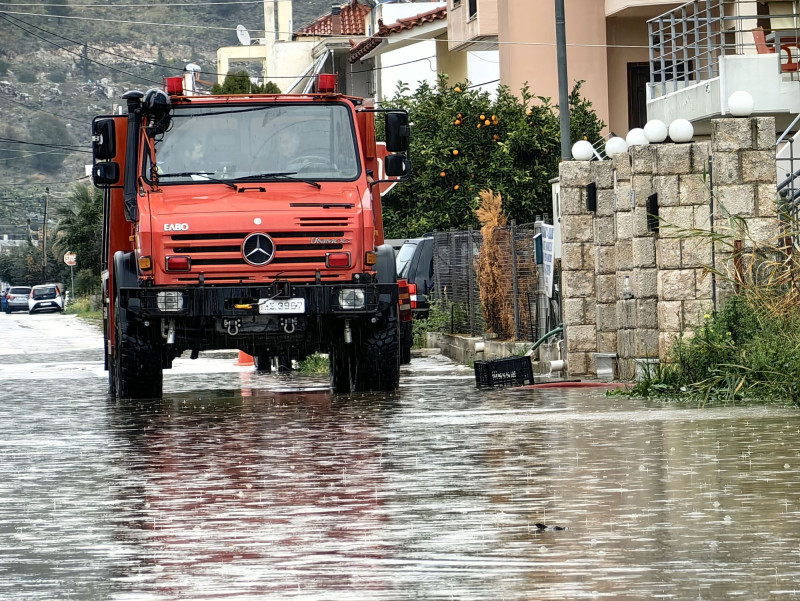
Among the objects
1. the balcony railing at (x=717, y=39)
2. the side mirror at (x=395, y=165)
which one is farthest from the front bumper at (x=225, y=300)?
the balcony railing at (x=717, y=39)

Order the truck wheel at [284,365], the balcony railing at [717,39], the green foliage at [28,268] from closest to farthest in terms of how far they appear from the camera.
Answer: the truck wheel at [284,365], the balcony railing at [717,39], the green foliage at [28,268]

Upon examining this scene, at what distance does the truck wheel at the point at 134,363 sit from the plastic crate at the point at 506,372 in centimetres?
338

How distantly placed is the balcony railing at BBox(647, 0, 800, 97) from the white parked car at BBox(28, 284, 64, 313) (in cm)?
5274

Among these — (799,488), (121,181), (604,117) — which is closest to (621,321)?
(121,181)

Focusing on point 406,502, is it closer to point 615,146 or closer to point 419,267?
point 615,146

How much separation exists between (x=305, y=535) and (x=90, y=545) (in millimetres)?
976

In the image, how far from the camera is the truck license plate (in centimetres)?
1697

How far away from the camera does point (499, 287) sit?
2448cm

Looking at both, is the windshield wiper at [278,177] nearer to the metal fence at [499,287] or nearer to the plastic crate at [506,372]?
the plastic crate at [506,372]

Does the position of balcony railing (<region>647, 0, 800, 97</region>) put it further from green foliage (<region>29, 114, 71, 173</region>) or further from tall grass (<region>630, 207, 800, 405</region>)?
green foliage (<region>29, 114, 71, 173</region>)

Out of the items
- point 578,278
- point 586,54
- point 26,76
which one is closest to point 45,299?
point 586,54

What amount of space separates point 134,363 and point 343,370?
2286 mm

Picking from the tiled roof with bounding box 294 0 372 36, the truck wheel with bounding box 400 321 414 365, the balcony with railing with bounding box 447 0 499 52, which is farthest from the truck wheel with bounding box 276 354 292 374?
the tiled roof with bounding box 294 0 372 36

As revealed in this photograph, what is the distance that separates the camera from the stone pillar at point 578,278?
1947 cm
